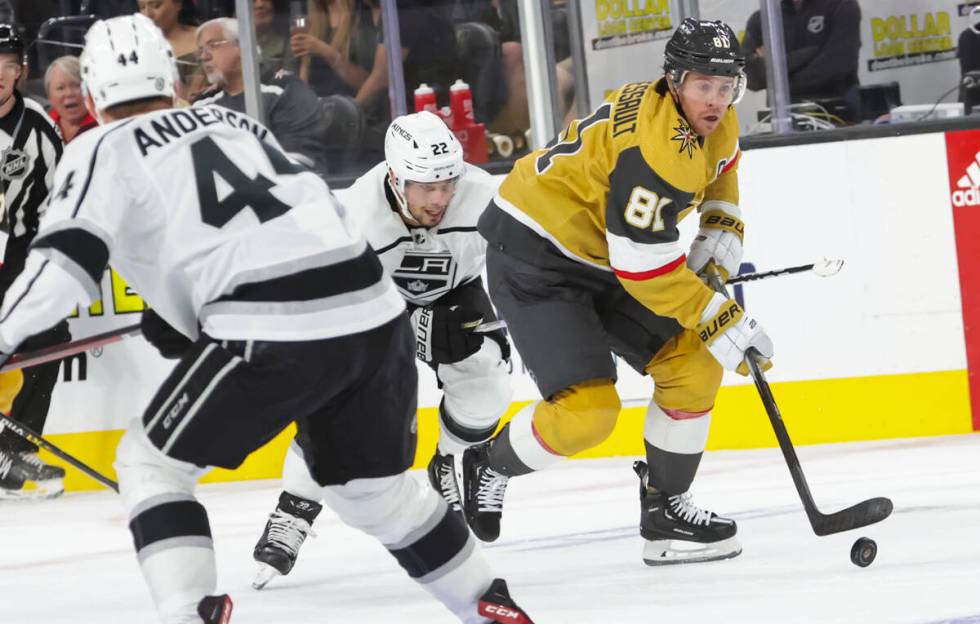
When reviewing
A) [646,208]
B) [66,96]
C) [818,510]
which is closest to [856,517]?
[818,510]

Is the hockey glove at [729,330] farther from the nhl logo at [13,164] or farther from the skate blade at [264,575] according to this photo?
the nhl logo at [13,164]

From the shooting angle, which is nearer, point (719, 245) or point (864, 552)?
point (864, 552)

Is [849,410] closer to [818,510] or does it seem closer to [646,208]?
[818,510]

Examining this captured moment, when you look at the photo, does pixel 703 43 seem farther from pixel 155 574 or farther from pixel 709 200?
pixel 155 574

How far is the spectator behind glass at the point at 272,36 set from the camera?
18.0ft

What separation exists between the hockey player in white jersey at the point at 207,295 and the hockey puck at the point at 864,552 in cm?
103

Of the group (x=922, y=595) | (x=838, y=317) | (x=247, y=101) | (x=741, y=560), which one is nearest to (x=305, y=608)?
(x=741, y=560)

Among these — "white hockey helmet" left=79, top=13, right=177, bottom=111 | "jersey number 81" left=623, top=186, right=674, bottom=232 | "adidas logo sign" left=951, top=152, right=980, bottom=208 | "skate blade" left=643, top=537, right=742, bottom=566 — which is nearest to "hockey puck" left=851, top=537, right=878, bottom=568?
"skate blade" left=643, top=537, right=742, bottom=566

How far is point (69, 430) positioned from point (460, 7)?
6.32 feet

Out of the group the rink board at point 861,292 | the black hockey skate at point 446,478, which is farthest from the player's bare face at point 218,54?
the black hockey skate at point 446,478

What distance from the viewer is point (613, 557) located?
356cm

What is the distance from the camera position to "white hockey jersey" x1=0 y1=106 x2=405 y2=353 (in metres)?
2.29

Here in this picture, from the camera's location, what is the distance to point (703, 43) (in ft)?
10.4

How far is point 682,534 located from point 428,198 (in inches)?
37.1
